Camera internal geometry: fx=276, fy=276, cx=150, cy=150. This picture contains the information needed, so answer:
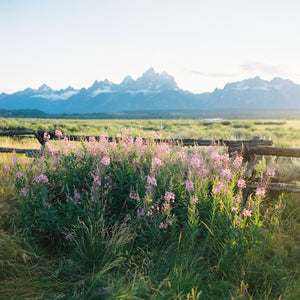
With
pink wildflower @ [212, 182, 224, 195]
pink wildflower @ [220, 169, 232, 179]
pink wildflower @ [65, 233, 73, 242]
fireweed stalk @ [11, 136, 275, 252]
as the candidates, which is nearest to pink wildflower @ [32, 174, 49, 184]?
fireweed stalk @ [11, 136, 275, 252]

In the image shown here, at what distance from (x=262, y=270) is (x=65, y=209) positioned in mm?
2716

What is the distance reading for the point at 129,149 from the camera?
15.5ft

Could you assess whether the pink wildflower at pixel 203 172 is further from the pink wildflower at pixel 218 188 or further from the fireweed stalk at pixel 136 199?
the pink wildflower at pixel 218 188

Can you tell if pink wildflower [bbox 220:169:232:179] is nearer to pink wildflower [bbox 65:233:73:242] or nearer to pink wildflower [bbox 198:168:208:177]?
pink wildflower [bbox 198:168:208:177]

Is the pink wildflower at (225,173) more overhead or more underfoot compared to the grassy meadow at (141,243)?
more overhead

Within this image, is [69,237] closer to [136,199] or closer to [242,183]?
[136,199]

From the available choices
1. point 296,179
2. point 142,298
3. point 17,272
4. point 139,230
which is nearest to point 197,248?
point 139,230

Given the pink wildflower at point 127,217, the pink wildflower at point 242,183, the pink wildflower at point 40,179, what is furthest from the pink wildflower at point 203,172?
the pink wildflower at point 40,179

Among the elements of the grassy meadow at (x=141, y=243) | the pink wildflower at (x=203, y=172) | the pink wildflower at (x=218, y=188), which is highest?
the pink wildflower at (x=203, y=172)

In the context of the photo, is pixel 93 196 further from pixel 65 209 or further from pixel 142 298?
pixel 142 298

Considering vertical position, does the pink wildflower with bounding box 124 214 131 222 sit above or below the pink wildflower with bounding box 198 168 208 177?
below

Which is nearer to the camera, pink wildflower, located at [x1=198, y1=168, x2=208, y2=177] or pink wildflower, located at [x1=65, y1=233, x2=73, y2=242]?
pink wildflower, located at [x1=65, y1=233, x2=73, y2=242]

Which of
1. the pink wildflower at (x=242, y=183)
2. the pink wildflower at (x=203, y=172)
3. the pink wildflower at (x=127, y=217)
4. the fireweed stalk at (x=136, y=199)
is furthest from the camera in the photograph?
the pink wildflower at (x=203, y=172)

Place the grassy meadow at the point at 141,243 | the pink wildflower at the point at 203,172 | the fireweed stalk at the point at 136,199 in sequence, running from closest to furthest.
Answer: the grassy meadow at the point at 141,243, the fireweed stalk at the point at 136,199, the pink wildflower at the point at 203,172
